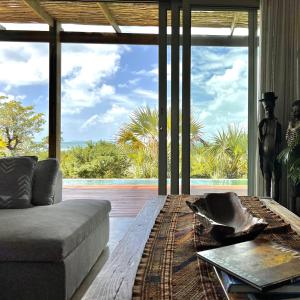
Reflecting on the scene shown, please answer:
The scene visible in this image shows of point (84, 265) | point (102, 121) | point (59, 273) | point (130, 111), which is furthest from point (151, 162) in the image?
point (59, 273)

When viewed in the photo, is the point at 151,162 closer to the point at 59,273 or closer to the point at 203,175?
the point at 203,175

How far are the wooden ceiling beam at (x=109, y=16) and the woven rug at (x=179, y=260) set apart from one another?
346 centimetres

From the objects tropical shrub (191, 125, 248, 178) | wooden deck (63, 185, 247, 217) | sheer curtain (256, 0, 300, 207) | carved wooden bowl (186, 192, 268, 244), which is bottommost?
wooden deck (63, 185, 247, 217)

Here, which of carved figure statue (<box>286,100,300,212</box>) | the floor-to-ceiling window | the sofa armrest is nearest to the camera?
the sofa armrest

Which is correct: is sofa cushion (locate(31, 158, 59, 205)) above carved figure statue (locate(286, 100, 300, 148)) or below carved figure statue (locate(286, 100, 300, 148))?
below

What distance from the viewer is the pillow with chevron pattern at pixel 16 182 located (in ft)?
8.13

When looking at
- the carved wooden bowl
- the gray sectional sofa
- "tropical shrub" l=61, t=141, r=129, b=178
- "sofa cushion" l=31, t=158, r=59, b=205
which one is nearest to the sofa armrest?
"sofa cushion" l=31, t=158, r=59, b=205

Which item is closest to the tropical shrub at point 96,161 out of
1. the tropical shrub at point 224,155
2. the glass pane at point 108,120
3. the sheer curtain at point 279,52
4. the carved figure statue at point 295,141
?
the glass pane at point 108,120

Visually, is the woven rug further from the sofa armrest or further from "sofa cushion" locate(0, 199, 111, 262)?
the sofa armrest

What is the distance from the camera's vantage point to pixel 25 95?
489 cm

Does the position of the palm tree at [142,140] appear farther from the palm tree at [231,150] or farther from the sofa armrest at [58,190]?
the sofa armrest at [58,190]

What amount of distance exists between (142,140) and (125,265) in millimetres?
3995

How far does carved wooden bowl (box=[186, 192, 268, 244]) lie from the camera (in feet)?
3.35

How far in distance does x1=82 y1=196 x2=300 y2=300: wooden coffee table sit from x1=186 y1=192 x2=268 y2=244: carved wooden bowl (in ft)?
0.67
